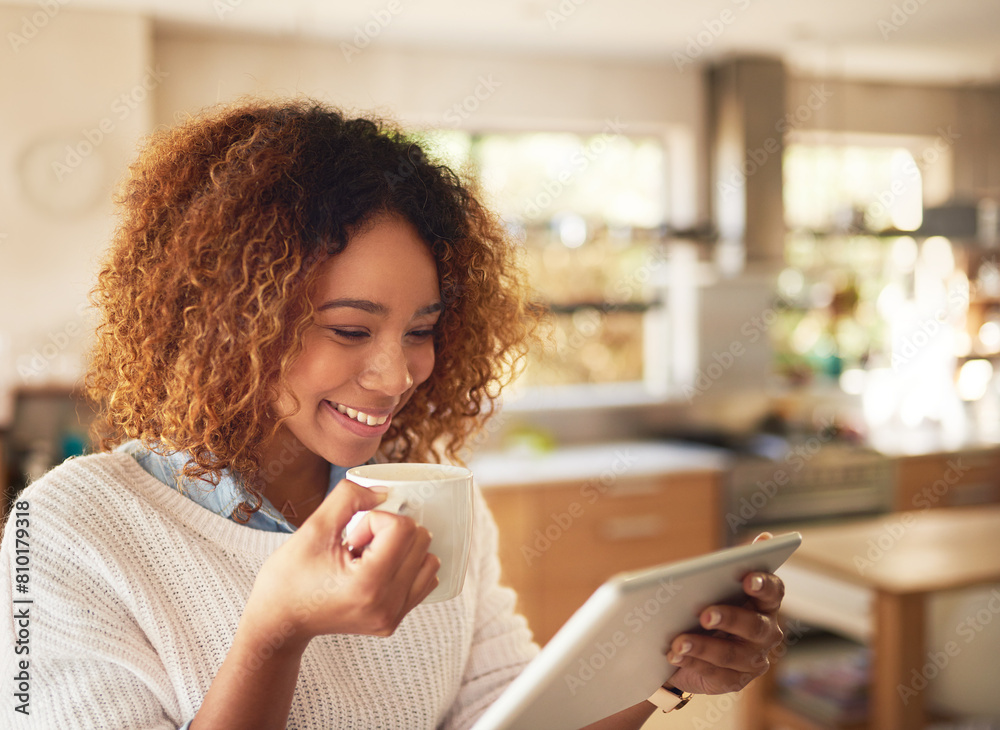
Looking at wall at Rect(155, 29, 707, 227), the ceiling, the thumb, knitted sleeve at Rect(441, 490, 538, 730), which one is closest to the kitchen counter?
wall at Rect(155, 29, 707, 227)

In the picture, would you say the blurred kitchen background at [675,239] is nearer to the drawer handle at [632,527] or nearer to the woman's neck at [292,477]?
the drawer handle at [632,527]

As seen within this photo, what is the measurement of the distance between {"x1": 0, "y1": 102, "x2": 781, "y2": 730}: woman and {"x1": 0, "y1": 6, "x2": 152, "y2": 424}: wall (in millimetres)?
2541

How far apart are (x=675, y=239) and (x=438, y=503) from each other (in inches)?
140

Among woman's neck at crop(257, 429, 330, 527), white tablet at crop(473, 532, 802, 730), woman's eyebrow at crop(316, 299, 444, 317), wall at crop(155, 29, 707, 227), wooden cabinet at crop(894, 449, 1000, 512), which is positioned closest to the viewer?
white tablet at crop(473, 532, 802, 730)

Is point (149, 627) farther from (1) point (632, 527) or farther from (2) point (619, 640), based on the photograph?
(1) point (632, 527)

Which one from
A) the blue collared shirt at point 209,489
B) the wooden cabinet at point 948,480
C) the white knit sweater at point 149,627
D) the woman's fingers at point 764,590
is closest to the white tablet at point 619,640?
the woman's fingers at point 764,590

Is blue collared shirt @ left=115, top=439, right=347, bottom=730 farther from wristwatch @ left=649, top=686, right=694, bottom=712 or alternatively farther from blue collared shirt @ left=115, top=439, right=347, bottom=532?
wristwatch @ left=649, top=686, right=694, bottom=712

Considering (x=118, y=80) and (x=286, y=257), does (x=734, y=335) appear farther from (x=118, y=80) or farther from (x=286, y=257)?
(x=286, y=257)

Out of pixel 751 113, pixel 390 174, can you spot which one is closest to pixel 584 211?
pixel 751 113

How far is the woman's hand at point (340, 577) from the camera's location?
2.19ft

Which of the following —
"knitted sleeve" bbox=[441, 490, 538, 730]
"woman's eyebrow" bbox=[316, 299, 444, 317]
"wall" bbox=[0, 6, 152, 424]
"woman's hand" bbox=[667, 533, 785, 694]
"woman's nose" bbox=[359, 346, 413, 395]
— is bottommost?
"knitted sleeve" bbox=[441, 490, 538, 730]

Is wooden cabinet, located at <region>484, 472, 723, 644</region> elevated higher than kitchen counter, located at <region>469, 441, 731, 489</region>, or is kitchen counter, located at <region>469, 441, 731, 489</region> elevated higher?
kitchen counter, located at <region>469, 441, 731, 489</region>

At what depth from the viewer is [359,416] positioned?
0.91 m

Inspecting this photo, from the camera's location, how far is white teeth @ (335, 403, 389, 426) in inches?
35.7
